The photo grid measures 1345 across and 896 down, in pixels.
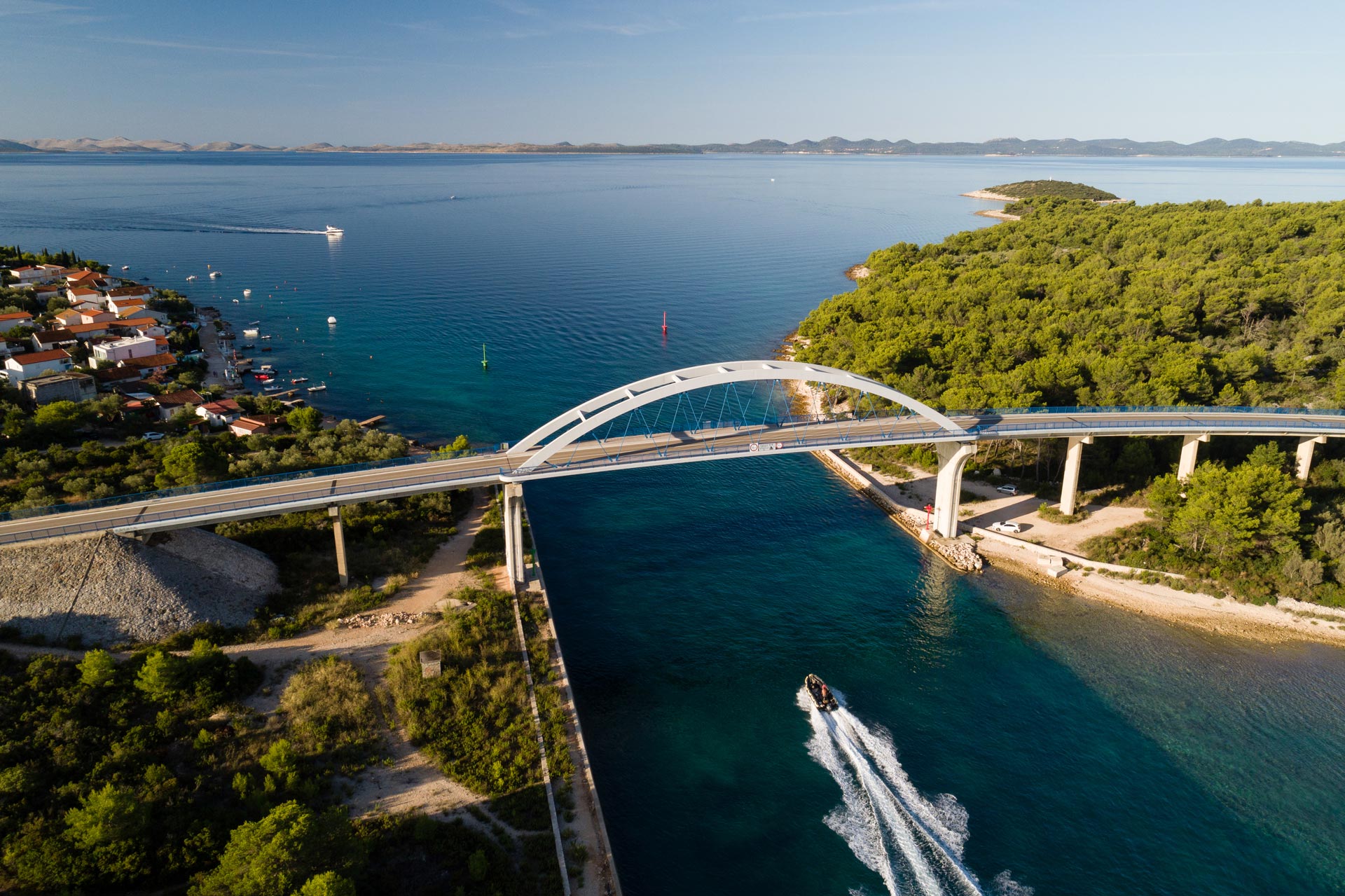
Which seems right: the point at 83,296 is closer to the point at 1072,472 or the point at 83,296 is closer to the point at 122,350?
the point at 122,350

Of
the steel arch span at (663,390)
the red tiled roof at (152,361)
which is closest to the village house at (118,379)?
the red tiled roof at (152,361)

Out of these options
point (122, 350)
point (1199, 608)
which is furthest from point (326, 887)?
point (122, 350)

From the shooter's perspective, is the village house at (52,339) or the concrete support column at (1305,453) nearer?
the concrete support column at (1305,453)

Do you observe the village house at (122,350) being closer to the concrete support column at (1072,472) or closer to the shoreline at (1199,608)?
the shoreline at (1199,608)

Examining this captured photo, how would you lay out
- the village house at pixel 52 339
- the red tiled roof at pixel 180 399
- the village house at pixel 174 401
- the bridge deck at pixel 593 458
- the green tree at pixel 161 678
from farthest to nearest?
1. the village house at pixel 52 339
2. the red tiled roof at pixel 180 399
3. the village house at pixel 174 401
4. the bridge deck at pixel 593 458
5. the green tree at pixel 161 678

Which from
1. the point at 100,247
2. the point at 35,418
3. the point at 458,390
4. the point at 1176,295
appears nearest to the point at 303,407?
the point at 458,390
